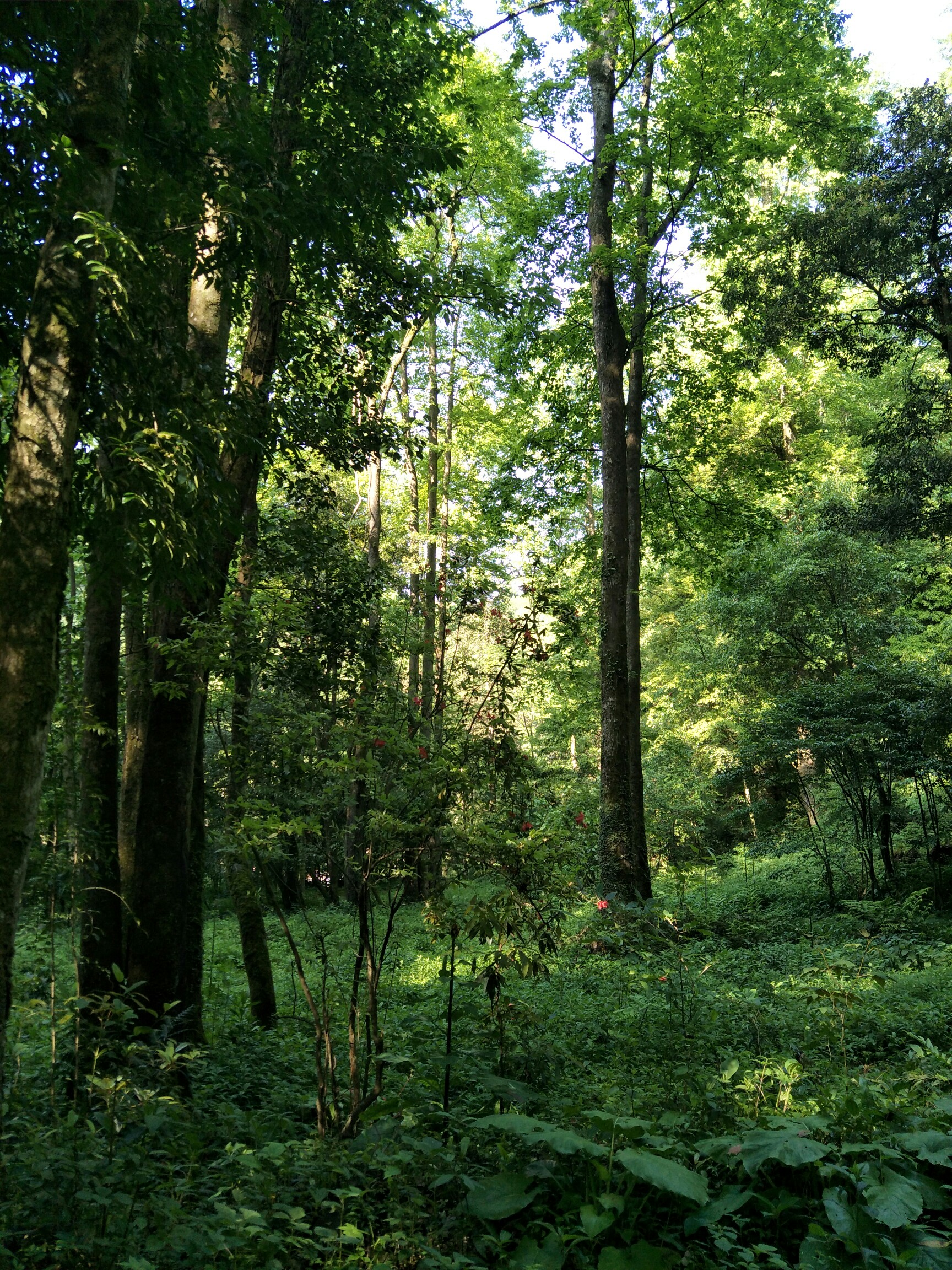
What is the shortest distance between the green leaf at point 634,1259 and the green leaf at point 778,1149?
18.1 inches

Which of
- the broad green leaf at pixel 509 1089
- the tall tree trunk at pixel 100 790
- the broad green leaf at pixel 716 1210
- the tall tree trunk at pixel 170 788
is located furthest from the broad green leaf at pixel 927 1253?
the tall tree trunk at pixel 100 790

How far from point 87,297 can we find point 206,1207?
11.4ft

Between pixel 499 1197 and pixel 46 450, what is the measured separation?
3.18m

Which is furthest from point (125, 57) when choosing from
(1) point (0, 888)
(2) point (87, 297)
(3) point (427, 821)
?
(3) point (427, 821)

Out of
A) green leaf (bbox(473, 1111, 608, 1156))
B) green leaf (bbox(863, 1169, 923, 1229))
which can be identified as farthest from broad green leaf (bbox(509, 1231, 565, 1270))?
green leaf (bbox(863, 1169, 923, 1229))

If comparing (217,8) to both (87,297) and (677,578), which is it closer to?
(87,297)

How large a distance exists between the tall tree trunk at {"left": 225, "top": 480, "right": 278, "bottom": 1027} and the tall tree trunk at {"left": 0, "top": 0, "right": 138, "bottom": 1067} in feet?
3.39

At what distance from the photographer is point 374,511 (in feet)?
51.8

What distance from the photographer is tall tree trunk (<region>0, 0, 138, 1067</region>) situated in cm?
283

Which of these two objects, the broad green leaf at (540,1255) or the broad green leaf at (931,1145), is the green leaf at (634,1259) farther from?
the broad green leaf at (931,1145)

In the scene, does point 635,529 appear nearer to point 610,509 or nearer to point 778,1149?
point 610,509

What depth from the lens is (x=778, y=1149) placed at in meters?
2.86

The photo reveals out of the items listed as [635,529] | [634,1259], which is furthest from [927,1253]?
[635,529]

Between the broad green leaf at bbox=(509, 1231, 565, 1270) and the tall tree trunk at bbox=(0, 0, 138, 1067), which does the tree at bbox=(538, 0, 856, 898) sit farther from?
the tall tree trunk at bbox=(0, 0, 138, 1067)
